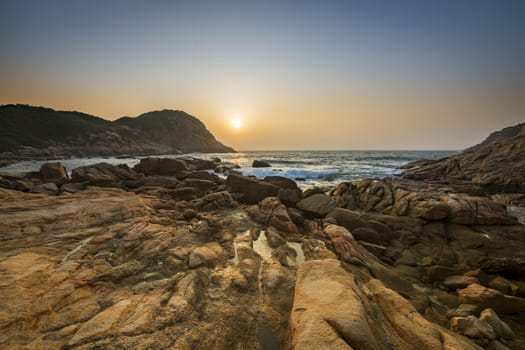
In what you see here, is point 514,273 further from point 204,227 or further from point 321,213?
point 204,227

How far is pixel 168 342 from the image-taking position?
123 inches

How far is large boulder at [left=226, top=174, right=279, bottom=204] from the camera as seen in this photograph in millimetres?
13656

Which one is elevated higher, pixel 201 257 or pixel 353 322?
pixel 353 322

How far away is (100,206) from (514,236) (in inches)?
710

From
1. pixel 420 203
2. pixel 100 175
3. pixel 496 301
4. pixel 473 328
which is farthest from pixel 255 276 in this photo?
pixel 100 175

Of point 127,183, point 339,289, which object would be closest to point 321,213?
point 339,289

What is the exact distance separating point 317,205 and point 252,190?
188 inches

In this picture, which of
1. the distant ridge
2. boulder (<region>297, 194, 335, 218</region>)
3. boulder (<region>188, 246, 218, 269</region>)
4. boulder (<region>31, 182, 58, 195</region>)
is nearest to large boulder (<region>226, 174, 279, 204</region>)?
boulder (<region>297, 194, 335, 218</region>)

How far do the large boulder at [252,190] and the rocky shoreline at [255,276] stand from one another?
2.82m

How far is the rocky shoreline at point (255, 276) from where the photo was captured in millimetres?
3229

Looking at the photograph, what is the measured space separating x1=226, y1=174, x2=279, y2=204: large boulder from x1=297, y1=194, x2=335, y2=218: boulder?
246cm

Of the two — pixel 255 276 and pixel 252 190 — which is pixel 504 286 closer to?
pixel 255 276

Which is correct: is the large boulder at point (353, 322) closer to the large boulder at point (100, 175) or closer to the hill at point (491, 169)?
→ the large boulder at point (100, 175)

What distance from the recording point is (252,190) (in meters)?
14.0
